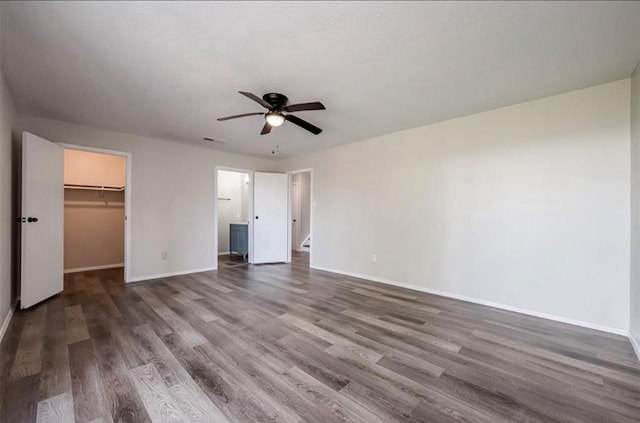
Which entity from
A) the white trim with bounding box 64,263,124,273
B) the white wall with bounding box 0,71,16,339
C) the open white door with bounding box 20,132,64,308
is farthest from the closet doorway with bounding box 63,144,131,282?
the white wall with bounding box 0,71,16,339

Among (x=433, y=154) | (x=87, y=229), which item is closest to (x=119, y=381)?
(x=433, y=154)

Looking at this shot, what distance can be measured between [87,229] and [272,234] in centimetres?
346

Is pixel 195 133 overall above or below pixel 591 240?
above

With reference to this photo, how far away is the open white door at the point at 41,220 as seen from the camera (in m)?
3.02

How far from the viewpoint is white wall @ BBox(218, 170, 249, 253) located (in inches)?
273

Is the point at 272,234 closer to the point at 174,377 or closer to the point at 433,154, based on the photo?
A: the point at 433,154

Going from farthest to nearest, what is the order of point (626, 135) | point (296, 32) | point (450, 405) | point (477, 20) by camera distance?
point (626, 135)
point (296, 32)
point (477, 20)
point (450, 405)

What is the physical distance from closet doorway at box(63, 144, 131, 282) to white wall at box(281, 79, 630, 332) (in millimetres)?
4778

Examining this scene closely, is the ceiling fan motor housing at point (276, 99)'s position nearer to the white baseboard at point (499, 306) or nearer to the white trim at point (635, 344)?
the white baseboard at point (499, 306)

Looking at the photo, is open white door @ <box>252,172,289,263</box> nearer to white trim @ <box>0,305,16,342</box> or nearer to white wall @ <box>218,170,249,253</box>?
white wall @ <box>218,170,249,253</box>

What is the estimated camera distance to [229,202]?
7070 millimetres

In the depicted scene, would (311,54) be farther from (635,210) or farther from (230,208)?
(230,208)

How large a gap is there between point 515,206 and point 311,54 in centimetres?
279

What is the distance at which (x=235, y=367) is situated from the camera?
193cm
